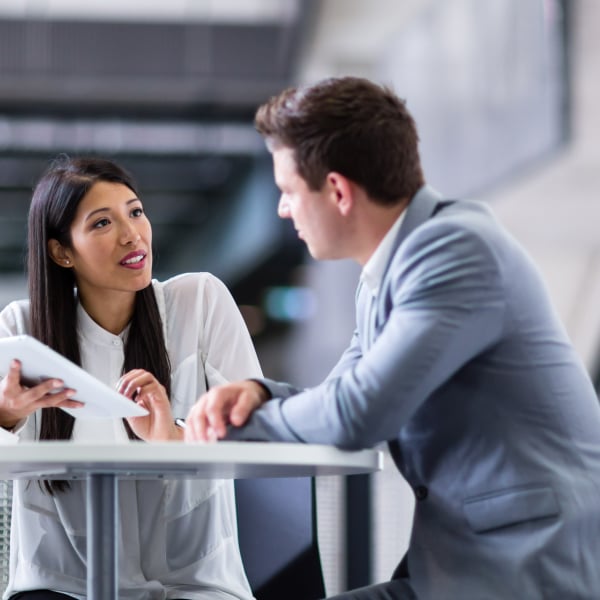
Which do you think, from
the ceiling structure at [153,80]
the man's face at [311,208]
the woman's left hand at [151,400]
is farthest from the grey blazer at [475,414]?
the ceiling structure at [153,80]

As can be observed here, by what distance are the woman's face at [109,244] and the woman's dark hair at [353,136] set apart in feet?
2.41

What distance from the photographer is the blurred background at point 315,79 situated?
5359 mm

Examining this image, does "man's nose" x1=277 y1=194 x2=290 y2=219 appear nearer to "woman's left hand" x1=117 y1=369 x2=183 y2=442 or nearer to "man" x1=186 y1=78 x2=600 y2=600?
"man" x1=186 y1=78 x2=600 y2=600

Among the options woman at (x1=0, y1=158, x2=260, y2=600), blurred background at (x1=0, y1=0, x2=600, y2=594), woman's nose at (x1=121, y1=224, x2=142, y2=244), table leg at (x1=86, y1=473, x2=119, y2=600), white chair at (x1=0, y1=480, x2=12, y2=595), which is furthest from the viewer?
blurred background at (x1=0, y1=0, x2=600, y2=594)

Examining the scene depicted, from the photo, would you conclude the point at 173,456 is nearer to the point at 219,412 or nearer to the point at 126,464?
the point at 126,464

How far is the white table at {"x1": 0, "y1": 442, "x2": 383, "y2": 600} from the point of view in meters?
1.47

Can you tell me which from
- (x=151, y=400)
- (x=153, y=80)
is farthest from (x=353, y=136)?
(x=153, y=80)

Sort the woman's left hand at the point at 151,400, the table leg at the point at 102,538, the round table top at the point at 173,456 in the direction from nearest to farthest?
the round table top at the point at 173,456, the table leg at the point at 102,538, the woman's left hand at the point at 151,400

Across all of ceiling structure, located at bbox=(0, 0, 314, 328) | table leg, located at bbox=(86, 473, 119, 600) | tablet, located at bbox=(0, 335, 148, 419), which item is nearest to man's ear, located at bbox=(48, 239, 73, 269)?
tablet, located at bbox=(0, 335, 148, 419)

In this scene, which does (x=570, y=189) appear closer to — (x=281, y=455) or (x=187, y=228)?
(x=281, y=455)

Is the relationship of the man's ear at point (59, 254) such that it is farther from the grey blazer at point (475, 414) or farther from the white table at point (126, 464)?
the grey blazer at point (475, 414)

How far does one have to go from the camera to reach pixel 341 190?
168 centimetres

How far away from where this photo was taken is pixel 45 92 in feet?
30.0

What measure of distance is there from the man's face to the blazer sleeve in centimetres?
14
